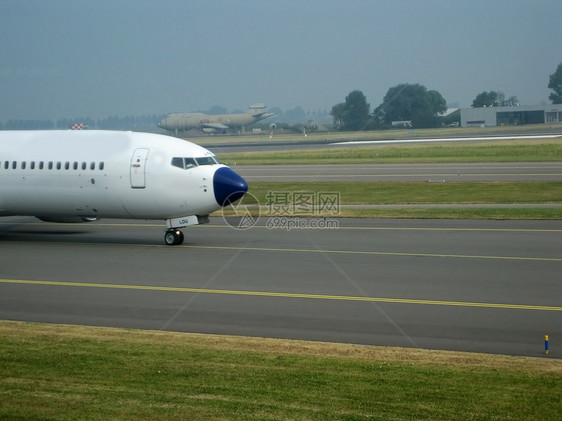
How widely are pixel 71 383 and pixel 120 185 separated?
16.0 metres

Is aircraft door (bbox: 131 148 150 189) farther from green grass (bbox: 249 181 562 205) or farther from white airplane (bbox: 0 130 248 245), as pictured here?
green grass (bbox: 249 181 562 205)

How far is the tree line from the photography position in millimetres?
130413

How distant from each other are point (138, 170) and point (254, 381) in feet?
53.5

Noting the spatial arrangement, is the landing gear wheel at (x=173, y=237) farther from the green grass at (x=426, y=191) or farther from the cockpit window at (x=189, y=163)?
the green grass at (x=426, y=191)

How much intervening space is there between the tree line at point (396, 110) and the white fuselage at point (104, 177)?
3763 inches

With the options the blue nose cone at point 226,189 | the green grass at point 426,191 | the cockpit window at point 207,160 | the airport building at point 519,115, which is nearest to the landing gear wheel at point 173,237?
the blue nose cone at point 226,189

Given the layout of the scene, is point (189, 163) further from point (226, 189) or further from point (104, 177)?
point (104, 177)

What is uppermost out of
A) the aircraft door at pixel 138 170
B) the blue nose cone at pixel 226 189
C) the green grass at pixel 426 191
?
the aircraft door at pixel 138 170

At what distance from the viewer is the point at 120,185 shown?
28.1 metres

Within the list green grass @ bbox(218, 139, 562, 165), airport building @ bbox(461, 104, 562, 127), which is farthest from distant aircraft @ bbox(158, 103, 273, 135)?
green grass @ bbox(218, 139, 562, 165)

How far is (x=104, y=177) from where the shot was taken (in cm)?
2828

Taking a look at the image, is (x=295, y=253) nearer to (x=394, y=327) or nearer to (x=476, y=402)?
(x=394, y=327)

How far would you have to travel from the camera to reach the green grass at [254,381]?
11242 millimetres

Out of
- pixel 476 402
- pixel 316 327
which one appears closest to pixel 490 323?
pixel 316 327
